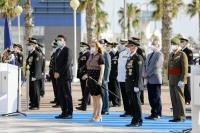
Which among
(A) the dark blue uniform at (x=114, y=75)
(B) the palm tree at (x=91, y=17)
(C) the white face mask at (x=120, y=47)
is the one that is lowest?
(A) the dark blue uniform at (x=114, y=75)

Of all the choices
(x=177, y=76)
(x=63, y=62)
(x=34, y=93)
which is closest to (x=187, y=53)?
(x=177, y=76)

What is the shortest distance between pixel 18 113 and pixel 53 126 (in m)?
2.78

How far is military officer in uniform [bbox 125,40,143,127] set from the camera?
13.1m

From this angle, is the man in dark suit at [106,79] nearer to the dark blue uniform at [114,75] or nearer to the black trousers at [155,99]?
the black trousers at [155,99]

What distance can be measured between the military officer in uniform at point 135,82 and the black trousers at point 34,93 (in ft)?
15.1

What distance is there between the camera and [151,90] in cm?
1483

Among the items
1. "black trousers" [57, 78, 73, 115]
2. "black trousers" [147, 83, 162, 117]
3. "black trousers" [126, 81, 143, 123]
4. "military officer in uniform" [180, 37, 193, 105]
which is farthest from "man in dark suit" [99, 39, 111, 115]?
"military officer in uniform" [180, 37, 193, 105]

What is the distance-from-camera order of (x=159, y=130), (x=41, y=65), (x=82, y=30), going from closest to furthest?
1. (x=159, y=130)
2. (x=41, y=65)
3. (x=82, y=30)

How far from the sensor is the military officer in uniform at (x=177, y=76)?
1368 cm

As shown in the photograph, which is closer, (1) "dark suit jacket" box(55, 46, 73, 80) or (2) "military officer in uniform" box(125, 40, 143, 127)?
(2) "military officer in uniform" box(125, 40, 143, 127)

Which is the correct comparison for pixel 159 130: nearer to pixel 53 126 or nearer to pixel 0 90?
pixel 53 126

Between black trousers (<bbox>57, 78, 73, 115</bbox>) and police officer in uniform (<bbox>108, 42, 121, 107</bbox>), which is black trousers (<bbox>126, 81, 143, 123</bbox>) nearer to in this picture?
black trousers (<bbox>57, 78, 73, 115</bbox>)

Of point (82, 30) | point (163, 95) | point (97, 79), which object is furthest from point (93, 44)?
point (82, 30)

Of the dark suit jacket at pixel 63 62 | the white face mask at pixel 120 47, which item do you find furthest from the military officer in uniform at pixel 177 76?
the white face mask at pixel 120 47
